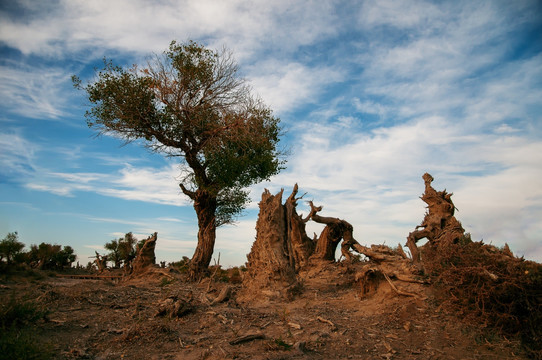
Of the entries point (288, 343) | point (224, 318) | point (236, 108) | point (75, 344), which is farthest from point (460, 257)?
point (236, 108)

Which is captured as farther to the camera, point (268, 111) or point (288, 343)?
point (268, 111)

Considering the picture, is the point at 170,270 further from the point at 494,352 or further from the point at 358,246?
the point at 494,352

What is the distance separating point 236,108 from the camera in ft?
70.1

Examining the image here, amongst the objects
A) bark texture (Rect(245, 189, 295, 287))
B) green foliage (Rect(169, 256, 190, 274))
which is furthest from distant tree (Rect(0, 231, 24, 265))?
bark texture (Rect(245, 189, 295, 287))

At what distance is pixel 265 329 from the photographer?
9.38m

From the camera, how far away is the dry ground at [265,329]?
812 cm

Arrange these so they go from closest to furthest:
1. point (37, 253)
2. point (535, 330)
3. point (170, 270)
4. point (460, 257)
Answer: point (535, 330), point (460, 257), point (170, 270), point (37, 253)

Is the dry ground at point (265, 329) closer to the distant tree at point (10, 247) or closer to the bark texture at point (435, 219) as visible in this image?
the bark texture at point (435, 219)

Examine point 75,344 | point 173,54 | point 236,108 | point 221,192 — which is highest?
point 173,54

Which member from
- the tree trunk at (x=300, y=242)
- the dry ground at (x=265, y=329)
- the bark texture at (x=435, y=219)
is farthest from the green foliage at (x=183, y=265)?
the bark texture at (x=435, y=219)

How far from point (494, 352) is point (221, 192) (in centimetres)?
1713

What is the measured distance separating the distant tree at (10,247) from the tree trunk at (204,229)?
15.7 meters

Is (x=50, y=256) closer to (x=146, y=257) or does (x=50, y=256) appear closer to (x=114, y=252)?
(x=114, y=252)

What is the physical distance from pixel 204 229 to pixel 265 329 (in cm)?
1222
